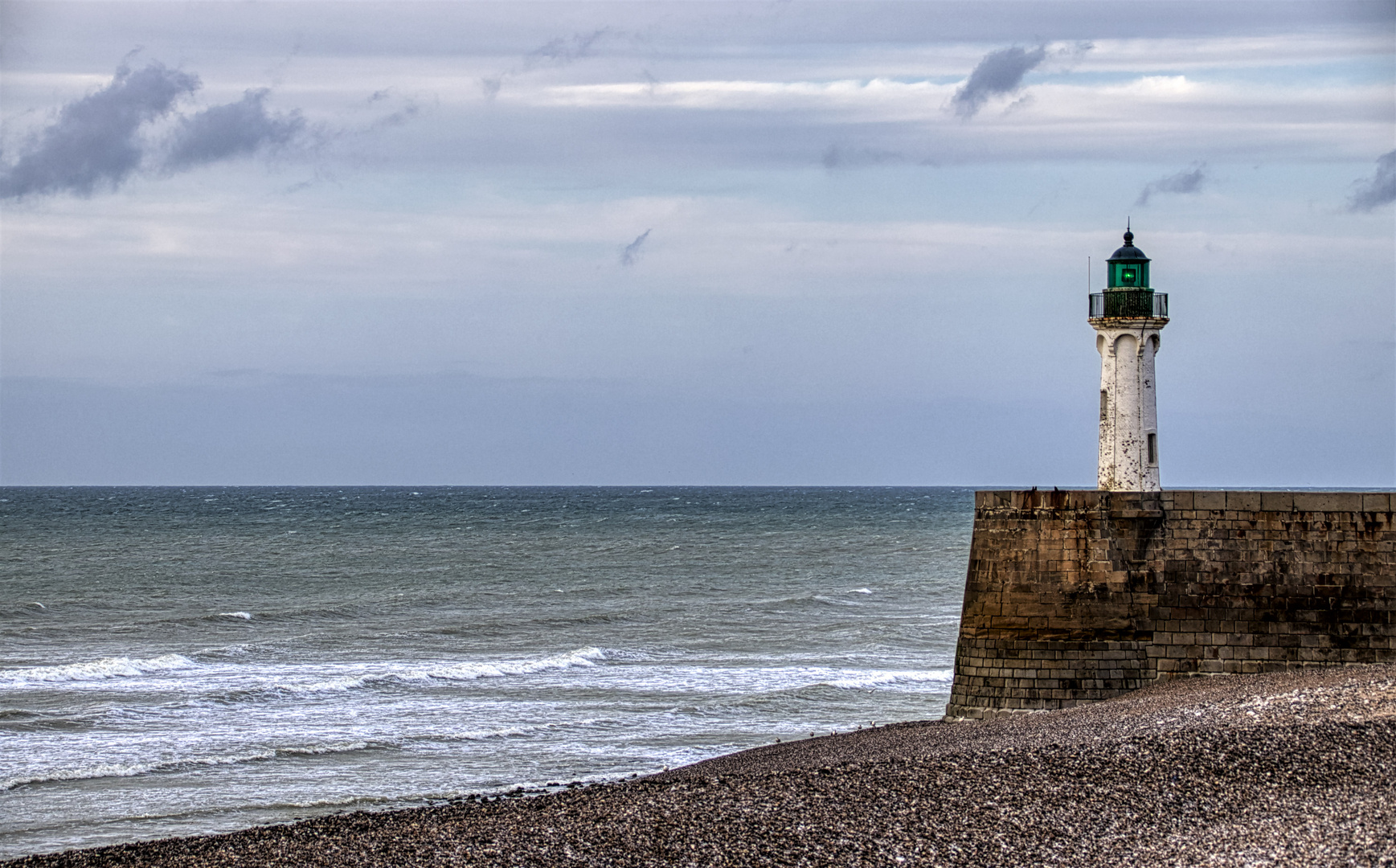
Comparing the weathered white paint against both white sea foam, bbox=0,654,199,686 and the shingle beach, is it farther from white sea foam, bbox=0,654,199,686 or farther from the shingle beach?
white sea foam, bbox=0,654,199,686

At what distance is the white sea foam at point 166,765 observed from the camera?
61.7 ft

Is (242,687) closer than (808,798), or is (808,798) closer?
(808,798)

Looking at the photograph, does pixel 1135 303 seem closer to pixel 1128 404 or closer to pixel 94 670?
pixel 1128 404

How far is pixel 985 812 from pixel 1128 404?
9.23 meters

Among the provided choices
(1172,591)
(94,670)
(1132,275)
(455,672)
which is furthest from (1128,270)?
(94,670)

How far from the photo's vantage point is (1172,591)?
1980 cm

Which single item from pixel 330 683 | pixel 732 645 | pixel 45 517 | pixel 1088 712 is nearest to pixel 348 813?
pixel 1088 712

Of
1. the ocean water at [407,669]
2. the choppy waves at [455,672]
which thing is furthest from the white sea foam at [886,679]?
the choppy waves at [455,672]

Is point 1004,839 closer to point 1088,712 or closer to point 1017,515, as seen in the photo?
point 1088,712

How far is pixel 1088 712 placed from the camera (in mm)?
18672

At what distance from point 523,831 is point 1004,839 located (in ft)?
13.8

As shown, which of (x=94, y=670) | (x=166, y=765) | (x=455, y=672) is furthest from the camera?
(x=455, y=672)

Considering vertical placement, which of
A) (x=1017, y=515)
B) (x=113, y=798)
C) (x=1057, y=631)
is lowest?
(x=113, y=798)

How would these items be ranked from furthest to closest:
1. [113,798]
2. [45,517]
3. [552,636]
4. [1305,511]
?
1. [45,517]
2. [552,636]
3. [1305,511]
4. [113,798]
